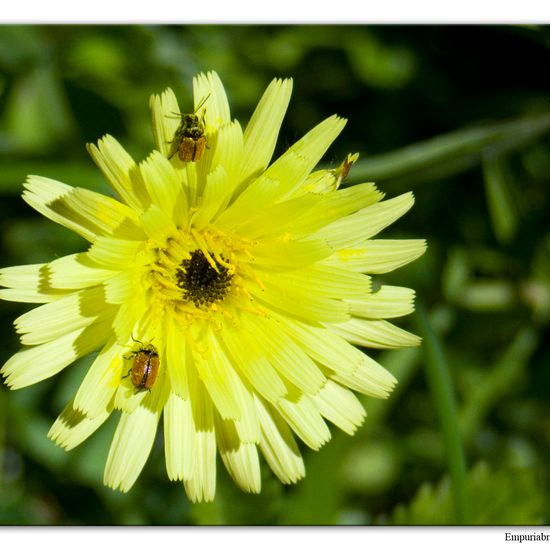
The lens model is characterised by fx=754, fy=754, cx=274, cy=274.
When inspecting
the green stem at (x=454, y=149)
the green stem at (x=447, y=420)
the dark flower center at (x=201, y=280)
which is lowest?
the green stem at (x=447, y=420)

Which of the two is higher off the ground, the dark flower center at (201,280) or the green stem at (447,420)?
the dark flower center at (201,280)

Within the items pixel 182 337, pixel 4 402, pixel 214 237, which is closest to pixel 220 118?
pixel 214 237

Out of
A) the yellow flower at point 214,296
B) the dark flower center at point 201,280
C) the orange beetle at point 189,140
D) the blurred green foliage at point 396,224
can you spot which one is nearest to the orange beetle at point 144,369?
the yellow flower at point 214,296

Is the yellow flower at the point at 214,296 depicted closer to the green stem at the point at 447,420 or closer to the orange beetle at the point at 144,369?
the orange beetle at the point at 144,369

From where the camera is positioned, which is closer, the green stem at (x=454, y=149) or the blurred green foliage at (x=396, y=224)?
the green stem at (x=454, y=149)

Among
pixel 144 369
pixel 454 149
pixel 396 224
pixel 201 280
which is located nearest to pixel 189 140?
pixel 201 280

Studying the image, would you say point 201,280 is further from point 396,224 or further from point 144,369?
point 396,224

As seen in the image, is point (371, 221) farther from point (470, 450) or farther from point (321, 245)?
point (470, 450)
